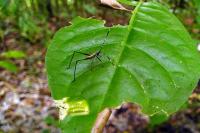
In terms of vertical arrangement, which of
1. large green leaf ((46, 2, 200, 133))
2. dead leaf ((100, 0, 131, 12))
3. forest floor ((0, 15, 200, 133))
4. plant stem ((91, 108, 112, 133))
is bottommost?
forest floor ((0, 15, 200, 133))

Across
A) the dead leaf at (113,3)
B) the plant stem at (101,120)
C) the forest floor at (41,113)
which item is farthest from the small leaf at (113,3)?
the forest floor at (41,113)

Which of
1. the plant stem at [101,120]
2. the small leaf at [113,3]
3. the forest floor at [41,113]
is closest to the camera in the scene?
the plant stem at [101,120]

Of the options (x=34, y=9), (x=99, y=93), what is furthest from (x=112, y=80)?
(x=34, y=9)

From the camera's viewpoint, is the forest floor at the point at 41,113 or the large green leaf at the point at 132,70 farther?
the forest floor at the point at 41,113

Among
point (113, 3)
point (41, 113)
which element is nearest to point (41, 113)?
point (41, 113)

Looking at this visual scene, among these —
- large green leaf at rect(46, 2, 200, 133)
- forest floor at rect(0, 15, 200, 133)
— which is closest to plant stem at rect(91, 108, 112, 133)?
large green leaf at rect(46, 2, 200, 133)

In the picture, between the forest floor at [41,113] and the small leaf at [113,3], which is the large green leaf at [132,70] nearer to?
the small leaf at [113,3]

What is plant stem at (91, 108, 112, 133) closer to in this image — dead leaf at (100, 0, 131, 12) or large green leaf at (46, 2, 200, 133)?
large green leaf at (46, 2, 200, 133)

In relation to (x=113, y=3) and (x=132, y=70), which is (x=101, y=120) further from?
(x=113, y=3)
